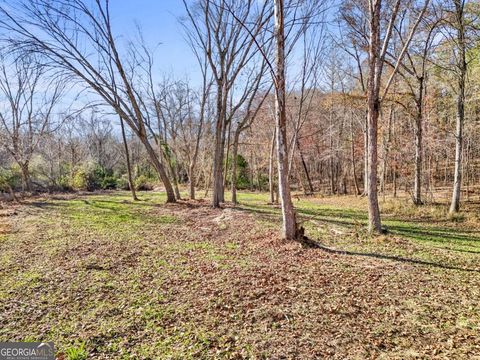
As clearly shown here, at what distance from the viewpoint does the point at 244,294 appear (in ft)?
12.8

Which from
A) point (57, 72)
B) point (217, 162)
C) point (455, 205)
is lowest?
point (455, 205)

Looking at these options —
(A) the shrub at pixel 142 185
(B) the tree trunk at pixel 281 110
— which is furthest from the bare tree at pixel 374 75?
(A) the shrub at pixel 142 185

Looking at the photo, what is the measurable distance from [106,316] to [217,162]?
7.77 metres

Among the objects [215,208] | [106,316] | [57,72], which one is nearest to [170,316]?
[106,316]

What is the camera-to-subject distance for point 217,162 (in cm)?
1082

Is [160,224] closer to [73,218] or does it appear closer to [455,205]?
[73,218]

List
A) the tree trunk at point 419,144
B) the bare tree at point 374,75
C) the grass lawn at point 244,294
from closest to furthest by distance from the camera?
the grass lawn at point 244,294, the bare tree at point 374,75, the tree trunk at point 419,144

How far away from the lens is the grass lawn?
9.25 ft

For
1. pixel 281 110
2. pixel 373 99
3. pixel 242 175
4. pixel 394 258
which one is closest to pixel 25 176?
pixel 242 175

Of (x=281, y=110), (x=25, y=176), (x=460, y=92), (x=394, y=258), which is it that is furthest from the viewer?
(x=25, y=176)

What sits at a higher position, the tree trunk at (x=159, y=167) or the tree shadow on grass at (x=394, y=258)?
the tree trunk at (x=159, y=167)

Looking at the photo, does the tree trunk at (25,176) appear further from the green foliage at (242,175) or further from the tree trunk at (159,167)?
the green foliage at (242,175)

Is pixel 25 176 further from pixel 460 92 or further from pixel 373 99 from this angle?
pixel 460 92

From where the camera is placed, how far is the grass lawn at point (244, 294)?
282 centimetres
